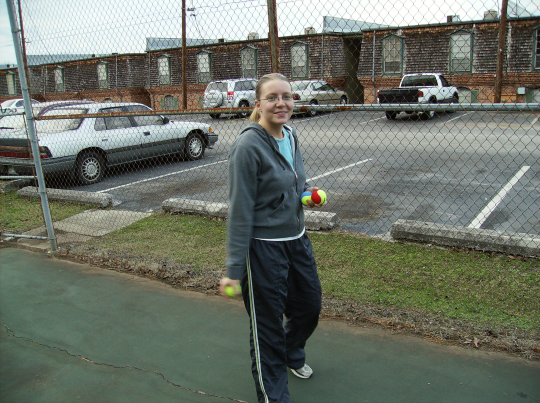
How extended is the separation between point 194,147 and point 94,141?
2.66m

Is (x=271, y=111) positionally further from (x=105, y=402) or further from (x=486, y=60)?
(x=486, y=60)

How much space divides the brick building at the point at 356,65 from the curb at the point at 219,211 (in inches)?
189

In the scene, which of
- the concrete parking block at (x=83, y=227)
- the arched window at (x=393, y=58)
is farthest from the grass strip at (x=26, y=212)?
the arched window at (x=393, y=58)

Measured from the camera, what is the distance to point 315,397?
262 centimetres

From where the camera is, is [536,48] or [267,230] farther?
[536,48]

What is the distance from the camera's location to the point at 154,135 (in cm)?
1027

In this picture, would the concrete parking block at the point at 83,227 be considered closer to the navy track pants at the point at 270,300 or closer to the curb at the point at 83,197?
the curb at the point at 83,197

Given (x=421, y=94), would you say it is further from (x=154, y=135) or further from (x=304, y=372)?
(x=304, y=372)

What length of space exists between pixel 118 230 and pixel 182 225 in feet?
2.74

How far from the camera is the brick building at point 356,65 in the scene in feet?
39.4

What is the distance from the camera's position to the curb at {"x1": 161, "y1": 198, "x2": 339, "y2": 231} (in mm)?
5098

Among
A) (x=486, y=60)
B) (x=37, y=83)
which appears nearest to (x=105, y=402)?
(x=37, y=83)

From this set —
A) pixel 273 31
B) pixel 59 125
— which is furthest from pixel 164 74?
pixel 273 31

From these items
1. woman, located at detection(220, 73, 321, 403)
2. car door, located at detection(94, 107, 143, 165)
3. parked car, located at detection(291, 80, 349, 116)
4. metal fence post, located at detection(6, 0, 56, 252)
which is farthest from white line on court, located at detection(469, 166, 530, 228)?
parked car, located at detection(291, 80, 349, 116)
